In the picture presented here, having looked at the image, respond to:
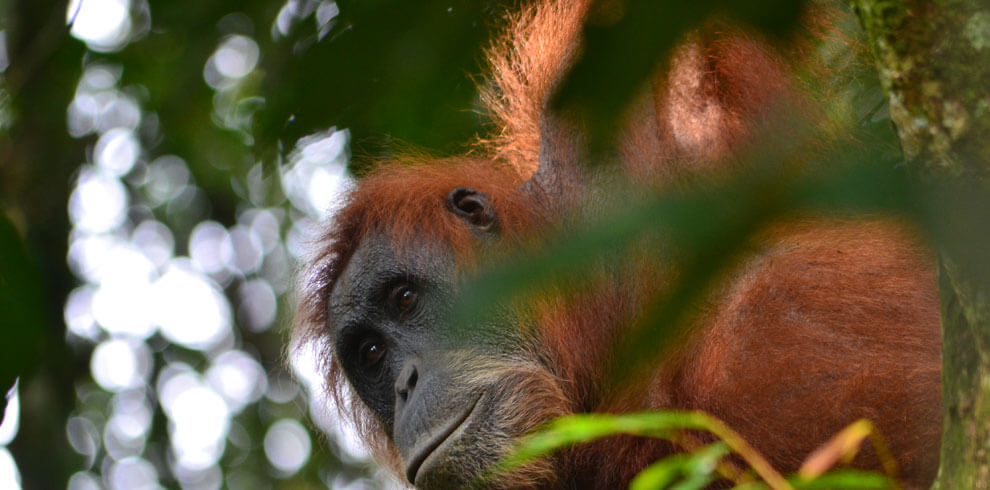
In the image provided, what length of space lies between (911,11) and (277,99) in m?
1.67

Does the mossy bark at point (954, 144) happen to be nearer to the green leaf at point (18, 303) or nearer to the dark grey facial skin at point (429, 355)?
the green leaf at point (18, 303)

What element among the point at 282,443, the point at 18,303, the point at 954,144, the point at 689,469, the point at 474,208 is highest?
the point at 954,144

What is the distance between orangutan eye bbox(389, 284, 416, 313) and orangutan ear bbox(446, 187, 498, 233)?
38 cm

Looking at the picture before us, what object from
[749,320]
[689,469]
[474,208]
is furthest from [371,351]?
[689,469]

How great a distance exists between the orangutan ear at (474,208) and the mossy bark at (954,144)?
2.78 m

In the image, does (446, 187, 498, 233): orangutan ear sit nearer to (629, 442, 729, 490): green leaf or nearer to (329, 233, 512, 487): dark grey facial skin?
(329, 233, 512, 487): dark grey facial skin

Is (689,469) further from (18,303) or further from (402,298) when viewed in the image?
(402,298)

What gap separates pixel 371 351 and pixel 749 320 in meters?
1.72

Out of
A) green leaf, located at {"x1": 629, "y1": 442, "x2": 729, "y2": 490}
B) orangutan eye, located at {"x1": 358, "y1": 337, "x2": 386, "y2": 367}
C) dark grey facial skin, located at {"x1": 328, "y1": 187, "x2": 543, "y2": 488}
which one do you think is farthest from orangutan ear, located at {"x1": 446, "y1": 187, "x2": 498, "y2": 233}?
green leaf, located at {"x1": 629, "y1": 442, "x2": 729, "y2": 490}

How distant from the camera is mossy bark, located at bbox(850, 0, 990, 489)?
1160mm

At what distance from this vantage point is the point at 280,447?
10883 mm

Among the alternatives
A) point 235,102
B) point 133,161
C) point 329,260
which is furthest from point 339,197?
point 133,161

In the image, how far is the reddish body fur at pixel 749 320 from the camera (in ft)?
10.1

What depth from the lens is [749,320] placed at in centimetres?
335
